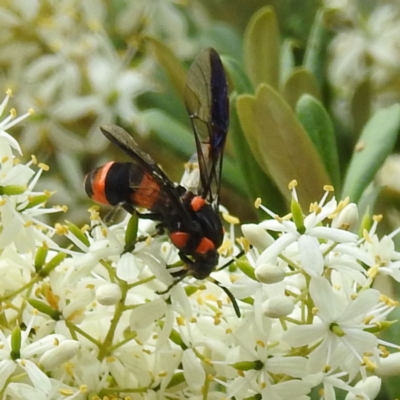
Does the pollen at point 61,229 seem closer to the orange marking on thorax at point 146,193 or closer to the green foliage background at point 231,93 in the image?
the orange marking on thorax at point 146,193

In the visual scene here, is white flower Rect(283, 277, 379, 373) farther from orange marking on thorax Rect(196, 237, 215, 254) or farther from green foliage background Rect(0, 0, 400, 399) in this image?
green foliage background Rect(0, 0, 400, 399)

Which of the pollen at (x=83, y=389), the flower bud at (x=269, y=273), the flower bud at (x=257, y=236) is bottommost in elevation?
the pollen at (x=83, y=389)

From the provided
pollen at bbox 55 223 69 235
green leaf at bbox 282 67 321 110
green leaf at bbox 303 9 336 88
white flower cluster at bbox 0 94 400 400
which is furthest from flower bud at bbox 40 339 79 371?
green leaf at bbox 303 9 336 88

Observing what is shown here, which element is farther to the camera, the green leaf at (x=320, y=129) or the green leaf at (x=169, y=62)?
the green leaf at (x=169, y=62)

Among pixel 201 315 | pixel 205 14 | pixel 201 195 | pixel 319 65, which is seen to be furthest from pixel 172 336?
pixel 205 14

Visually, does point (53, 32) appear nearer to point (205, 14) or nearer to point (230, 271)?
point (205, 14)

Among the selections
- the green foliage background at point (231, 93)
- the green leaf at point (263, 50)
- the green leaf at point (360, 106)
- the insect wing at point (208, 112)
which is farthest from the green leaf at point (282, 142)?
the green leaf at point (360, 106)
